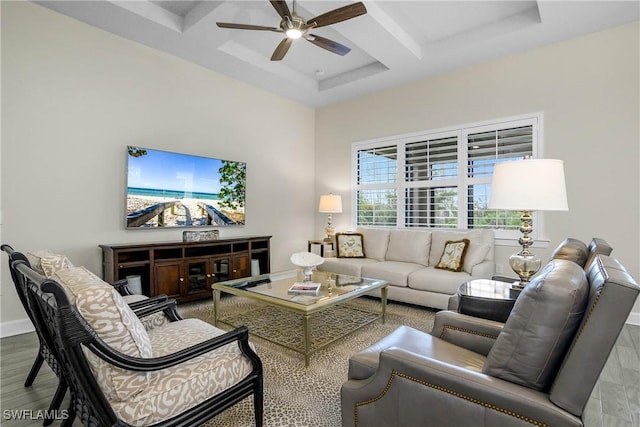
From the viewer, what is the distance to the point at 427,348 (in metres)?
1.65

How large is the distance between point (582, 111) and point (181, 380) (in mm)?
4519

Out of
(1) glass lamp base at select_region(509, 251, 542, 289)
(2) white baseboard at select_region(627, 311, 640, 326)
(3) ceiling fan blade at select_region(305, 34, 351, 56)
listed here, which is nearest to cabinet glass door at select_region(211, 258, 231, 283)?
(3) ceiling fan blade at select_region(305, 34, 351, 56)

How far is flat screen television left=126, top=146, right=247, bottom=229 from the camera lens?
12.1 feet

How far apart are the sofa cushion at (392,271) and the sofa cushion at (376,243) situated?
0.35m

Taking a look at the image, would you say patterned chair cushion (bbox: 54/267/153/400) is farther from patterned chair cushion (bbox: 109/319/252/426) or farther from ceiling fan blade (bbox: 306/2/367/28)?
ceiling fan blade (bbox: 306/2/367/28)

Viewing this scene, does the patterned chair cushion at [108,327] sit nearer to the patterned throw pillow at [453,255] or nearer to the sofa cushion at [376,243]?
the patterned throw pillow at [453,255]

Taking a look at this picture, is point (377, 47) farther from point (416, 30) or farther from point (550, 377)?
point (550, 377)

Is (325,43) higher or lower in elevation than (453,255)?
higher

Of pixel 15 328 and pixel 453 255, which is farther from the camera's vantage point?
pixel 453 255

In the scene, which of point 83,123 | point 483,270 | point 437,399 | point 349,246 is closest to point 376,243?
point 349,246

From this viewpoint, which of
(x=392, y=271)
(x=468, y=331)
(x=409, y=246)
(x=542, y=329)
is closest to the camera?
(x=542, y=329)

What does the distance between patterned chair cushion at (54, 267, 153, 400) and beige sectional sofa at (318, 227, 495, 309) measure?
2936 mm

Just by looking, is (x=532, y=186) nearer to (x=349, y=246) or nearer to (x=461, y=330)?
(x=461, y=330)

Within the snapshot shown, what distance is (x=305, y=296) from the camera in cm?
267
